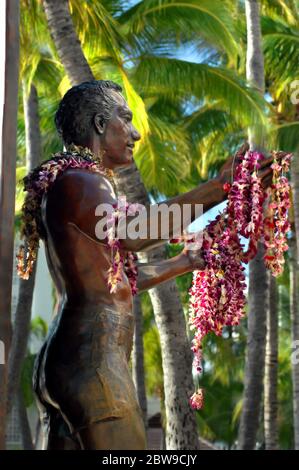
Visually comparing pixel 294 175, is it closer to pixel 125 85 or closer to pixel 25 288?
pixel 125 85

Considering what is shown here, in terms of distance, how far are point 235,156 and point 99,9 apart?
886 centimetres

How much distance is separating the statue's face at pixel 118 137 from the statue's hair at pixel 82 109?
4 centimetres

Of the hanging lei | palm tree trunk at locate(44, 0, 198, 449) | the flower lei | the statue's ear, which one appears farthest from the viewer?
palm tree trunk at locate(44, 0, 198, 449)

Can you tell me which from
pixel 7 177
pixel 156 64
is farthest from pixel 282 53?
pixel 7 177

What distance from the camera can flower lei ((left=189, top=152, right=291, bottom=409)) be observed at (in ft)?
13.5

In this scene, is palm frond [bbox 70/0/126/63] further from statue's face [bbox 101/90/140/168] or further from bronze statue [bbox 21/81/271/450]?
bronze statue [bbox 21/81/271/450]

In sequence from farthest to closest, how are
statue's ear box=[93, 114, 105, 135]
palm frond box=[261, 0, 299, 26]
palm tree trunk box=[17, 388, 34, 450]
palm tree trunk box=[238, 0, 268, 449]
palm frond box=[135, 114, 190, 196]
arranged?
palm tree trunk box=[17, 388, 34, 450] → palm frond box=[261, 0, 299, 26] → palm frond box=[135, 114, 190, 196] → palm tree trunk box=[238, 0, 268, 449] → statue's ear box=[93, 114, 105, 135]

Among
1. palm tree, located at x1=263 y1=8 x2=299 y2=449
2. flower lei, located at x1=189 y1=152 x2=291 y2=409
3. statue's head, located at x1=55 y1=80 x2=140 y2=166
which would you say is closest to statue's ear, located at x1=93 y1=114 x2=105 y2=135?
statue's head, located at x1=55 y1=80 x2=140 y2=166

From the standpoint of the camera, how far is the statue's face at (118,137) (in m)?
4.50

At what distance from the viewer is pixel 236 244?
433cm

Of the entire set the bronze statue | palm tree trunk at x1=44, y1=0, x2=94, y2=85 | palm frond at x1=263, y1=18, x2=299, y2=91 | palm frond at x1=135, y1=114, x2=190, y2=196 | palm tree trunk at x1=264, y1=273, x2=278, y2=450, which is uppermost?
palm frond at x1=263, y1=18, x2=299, y2=91

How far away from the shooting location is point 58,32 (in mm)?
11266

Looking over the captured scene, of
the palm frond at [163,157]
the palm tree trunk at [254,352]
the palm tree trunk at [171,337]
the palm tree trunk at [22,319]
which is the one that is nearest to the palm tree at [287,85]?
the palm tree trunk at [254,352]

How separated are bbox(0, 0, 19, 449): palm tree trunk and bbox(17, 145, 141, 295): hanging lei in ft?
0.66
